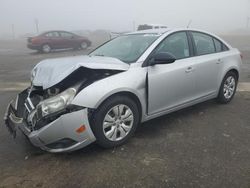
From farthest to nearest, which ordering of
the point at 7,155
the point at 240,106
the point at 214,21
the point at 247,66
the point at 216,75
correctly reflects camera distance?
the point at 214,21 < the point at 247,66 < the point at 240,106 < the point at 216,75 < the point at 7,155

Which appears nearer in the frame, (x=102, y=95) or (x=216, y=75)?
(x=102, y=95)

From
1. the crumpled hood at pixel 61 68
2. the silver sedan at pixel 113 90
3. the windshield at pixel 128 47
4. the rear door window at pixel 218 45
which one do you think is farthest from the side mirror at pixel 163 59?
the rear door window at pixel 218 45

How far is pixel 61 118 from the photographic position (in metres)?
3.22

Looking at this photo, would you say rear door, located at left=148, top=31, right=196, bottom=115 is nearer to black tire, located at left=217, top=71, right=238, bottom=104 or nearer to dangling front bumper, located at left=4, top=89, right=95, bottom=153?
black tire, located at left=217, top=71, right=238, bottom=104

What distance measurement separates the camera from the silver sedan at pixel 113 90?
330 cm

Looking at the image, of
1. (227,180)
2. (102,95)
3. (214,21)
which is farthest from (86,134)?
(214,21)

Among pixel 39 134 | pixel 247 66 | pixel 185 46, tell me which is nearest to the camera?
pixel 39 134

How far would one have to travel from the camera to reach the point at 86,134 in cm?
335

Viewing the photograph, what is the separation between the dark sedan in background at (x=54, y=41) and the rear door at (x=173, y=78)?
584 inches

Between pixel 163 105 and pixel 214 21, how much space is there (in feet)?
326

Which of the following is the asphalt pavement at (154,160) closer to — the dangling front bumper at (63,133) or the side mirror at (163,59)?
the dangling front bumper at (63,133)

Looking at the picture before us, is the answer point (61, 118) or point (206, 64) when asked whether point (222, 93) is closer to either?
point (206, 64)

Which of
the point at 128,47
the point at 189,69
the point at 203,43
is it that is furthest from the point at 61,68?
the point at 203,43

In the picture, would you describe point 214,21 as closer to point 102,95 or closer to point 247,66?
point 247,66
